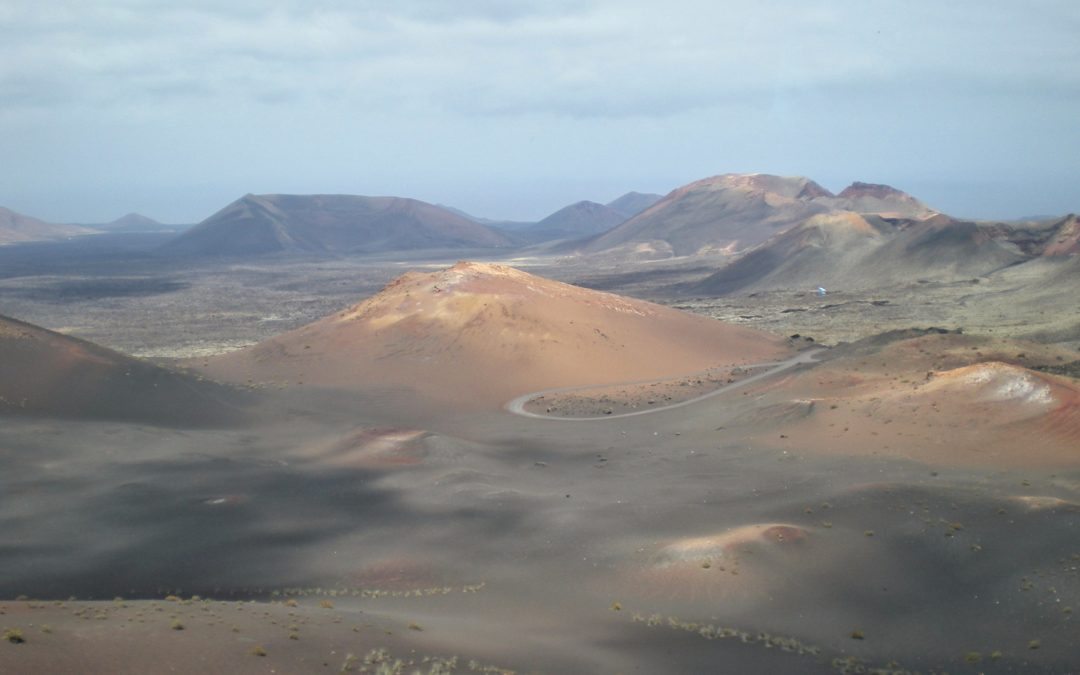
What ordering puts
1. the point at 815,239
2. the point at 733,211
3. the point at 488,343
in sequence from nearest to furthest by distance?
1. the point at 488,343
2. the point at 815,239
3. the point at 733,211

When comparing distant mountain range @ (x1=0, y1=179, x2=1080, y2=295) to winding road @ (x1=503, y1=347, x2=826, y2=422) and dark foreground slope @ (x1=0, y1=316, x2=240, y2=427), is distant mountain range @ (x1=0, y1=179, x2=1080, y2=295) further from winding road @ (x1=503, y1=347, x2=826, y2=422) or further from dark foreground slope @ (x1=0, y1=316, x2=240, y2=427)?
dark foreground slope @ (x1=0, y1=316, x2=240, y2=427)

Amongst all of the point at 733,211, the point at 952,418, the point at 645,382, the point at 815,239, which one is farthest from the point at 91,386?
the point at 733,211

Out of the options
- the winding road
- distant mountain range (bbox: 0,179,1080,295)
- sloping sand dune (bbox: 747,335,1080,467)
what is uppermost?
distant mountain range (bbox: 0,179,1080,295)

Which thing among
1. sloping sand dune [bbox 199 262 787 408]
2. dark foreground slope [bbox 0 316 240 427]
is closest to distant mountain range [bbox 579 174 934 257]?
sloping sand dune [bbox 199 262 787 408]

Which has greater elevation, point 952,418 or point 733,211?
point 733,211

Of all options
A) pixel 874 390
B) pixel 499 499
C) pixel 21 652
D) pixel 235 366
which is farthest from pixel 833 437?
pixel 235 366

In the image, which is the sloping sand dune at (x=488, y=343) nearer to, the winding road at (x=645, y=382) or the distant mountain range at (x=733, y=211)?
the winding road at (x=645, y=382)

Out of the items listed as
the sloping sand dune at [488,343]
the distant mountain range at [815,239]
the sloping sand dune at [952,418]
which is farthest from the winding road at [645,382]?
the distant mountain range at [815,239]

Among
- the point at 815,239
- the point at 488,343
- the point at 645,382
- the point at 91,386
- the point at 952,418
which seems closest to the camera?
the point at 952,418

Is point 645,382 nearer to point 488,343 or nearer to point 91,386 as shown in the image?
point 488,343
